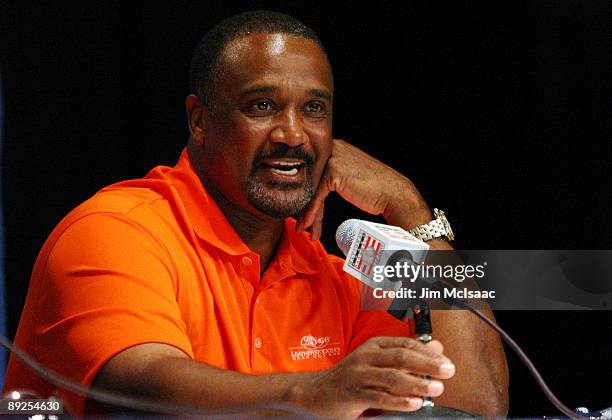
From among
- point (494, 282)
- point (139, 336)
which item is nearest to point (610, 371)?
point (494, 282)

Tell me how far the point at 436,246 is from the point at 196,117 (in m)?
0.69

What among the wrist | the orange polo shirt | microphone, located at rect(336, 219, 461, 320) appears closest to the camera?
the wrist

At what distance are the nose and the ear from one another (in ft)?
0.80

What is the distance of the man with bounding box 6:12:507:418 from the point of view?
5.53 feet

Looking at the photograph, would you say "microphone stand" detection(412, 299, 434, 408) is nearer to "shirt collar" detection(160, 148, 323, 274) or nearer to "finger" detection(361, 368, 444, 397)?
"finger" detection(361, 368, 444, 397)

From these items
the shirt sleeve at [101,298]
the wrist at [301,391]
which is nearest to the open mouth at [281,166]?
the shirt sleeve at [101,298]

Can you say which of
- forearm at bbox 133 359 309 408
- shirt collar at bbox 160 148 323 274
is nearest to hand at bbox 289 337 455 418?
forearm at bbox 133 359 309 408

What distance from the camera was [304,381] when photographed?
Result: 1515 mm

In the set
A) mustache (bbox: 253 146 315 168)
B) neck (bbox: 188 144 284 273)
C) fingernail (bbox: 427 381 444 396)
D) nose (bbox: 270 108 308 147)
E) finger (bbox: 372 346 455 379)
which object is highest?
nose (bbox: 270 108 308 147)

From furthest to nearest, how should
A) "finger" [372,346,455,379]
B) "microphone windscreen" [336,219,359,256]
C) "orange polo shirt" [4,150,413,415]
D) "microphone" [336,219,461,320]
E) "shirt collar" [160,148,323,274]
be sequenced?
"shirt collar" [160,148,323,274] → "microphone windscreen" [336,219,359,256] → "orange polo shirt" [4,150,413,415] → "microphone" [336,219,461,320] → "finger" [372,346,455,379]

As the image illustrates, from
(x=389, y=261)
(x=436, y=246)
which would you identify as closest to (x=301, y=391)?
(x=389, y=261)

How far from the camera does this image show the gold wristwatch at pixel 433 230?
2307 mm

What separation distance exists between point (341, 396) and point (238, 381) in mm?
223

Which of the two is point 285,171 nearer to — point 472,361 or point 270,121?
point 270,121
